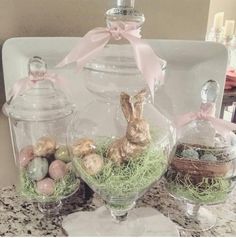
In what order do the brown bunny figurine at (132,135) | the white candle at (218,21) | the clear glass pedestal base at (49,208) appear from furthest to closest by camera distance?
the white candle at (218,21) → the clear glass pedestal base at (49,208) → the brown bunny figurine at (132,135)

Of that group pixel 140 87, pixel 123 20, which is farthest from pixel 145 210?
pixel 123 20

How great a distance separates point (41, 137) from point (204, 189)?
0.91ft

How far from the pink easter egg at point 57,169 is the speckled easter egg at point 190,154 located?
19 centimetres

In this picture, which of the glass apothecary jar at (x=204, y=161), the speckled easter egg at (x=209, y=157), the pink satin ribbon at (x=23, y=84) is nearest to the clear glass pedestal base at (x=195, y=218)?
the glass apothecary jar at (x=204, y=161)

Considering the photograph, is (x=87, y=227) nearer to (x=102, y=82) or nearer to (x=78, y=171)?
(x=78, y=171)

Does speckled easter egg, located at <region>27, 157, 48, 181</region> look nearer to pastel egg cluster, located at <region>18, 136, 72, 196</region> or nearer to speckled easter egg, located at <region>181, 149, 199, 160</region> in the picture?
pastel egg cluster, located at <region>18, 136, 72, 196</region>

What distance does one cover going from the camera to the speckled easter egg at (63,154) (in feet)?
1.84

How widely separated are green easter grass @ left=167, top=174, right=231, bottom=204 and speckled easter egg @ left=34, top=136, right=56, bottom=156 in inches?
7.9

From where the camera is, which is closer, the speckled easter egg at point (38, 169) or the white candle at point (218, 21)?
the speckled easter egg at point (38, 169)

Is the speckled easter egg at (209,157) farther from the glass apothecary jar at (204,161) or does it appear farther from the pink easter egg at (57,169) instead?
the pink easter egg at (57,169)

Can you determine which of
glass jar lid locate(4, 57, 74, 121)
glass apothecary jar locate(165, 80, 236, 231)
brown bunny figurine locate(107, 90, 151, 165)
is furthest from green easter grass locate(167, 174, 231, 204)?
glass jar lid locate(4, 57, 74, 121)

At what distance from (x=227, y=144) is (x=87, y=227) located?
258mm

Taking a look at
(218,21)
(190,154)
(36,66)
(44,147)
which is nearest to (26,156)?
(44,147)

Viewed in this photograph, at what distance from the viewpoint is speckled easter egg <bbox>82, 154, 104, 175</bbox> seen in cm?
50
